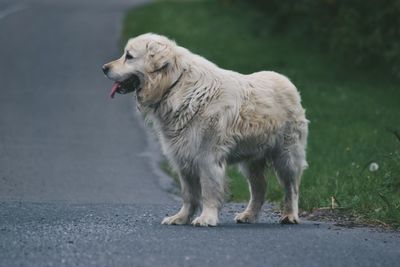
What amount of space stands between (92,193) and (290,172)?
147 inches

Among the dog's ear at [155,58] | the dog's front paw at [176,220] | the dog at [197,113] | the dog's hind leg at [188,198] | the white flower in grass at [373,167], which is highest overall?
the dog's ear at [155,58]

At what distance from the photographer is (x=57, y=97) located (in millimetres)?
23234

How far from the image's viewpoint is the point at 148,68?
10.1m

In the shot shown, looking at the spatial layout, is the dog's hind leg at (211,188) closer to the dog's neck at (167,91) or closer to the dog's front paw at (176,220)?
the dog's front paw at (176,220)

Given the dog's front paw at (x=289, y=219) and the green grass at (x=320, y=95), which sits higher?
the green grass at (x=320, y=95)

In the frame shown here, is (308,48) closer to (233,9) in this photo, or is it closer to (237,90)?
(233,9)

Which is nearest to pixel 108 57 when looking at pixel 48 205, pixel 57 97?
pixel 57 97

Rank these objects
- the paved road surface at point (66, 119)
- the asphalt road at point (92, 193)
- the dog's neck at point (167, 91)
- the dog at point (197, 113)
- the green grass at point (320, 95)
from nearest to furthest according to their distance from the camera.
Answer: the asphalt road at point (92, 193)
the dog at point (197, 113)
the dog's neck at point (167, 91)
the green grass at point (320, 95)
the paved road surface at point (66, 119)

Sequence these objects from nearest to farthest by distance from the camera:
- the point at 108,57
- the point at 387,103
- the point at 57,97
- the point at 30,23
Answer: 1. the point at 387,103
2. the point at 57,97
3. the point at 108,57
4. the point at 30,23

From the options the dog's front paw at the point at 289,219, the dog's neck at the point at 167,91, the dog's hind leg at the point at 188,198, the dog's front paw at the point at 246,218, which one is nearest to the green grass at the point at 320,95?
the dog's front paw at the point at 289,219

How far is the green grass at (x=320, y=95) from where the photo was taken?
12185 mm

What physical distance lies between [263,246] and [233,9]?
27573 millimetres

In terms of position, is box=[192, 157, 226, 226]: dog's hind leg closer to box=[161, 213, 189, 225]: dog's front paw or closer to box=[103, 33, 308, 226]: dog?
Result: box=[103, 33, 308, 226]: dog

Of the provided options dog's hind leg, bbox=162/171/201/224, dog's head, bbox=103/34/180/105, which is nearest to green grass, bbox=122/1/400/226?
dog's hind leg, bbox=162/171/201/224
